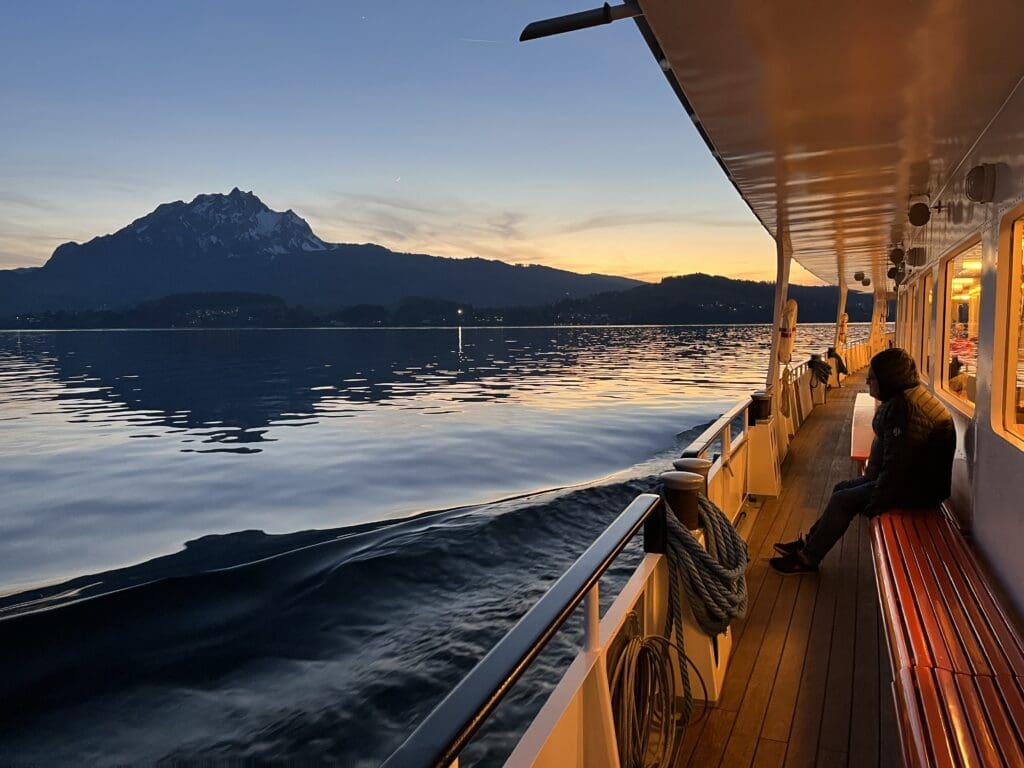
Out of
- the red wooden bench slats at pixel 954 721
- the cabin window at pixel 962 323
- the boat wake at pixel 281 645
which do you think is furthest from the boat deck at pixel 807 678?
the boat wake at pixel 281 645

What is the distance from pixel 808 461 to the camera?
762cm

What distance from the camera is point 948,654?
2311 mm

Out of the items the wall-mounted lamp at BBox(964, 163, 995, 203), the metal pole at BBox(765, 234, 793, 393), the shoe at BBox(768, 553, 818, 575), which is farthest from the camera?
the metal pole at BBox(765, 234, 793, 393)

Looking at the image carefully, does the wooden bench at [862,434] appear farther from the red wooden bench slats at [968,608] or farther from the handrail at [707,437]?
the red wooden bench slats at [968,608]

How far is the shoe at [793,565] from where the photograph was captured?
416 centimetres

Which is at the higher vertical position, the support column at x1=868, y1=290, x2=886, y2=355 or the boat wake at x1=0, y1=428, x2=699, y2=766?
the support column at x1=868, y1=290, x2=886, y2=355

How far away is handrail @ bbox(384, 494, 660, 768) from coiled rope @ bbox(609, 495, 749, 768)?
0.69 meters

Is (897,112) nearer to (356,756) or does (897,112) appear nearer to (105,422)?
(356,756)

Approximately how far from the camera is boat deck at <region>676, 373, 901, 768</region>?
2516mm

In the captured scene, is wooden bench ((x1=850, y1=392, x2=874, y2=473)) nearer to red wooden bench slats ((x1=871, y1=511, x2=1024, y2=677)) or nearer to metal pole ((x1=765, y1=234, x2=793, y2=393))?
metal pole ((x1=765, y1=234, x2=793, y2=393))

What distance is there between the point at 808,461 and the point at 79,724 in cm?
690

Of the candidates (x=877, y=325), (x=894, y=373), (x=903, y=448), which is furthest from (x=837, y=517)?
(x=877, y=325)

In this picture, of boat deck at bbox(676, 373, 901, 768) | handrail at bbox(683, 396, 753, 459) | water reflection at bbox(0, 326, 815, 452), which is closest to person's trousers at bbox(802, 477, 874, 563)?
boat deck at bbox(676, 373, 901, 768)

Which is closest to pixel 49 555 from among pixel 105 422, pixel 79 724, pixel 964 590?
pixel 79 724
